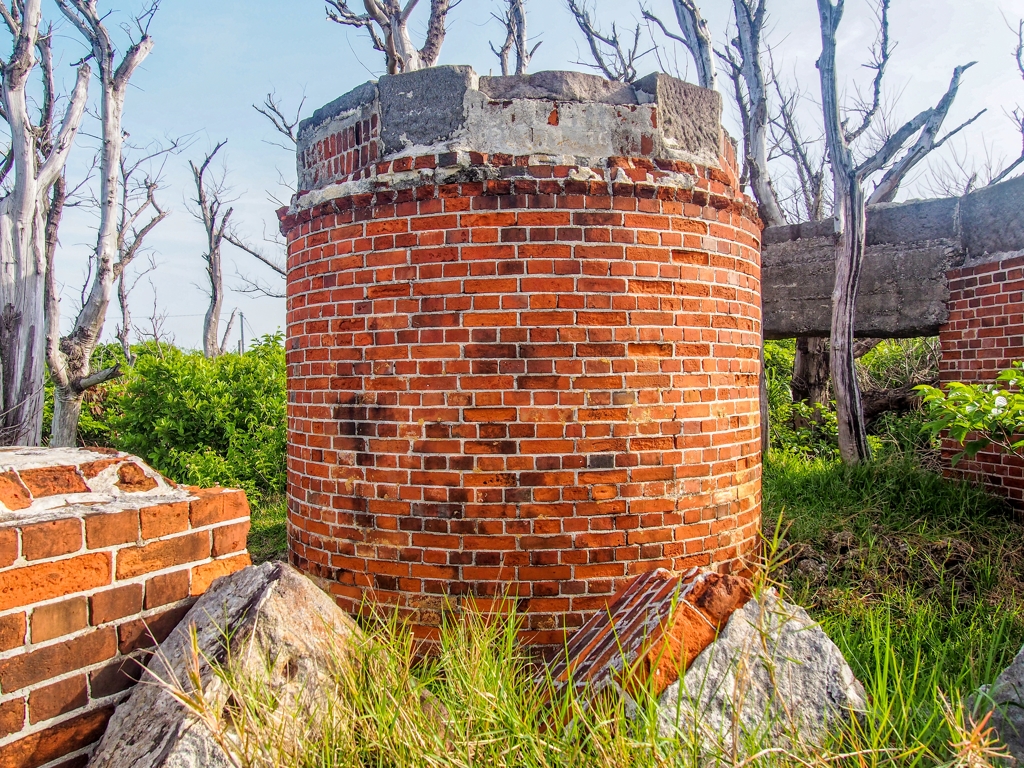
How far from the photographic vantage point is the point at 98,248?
9.17 meters

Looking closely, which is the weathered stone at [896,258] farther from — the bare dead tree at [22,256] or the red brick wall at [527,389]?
the bare dead tree at [22,256]

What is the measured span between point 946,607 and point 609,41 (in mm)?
12810

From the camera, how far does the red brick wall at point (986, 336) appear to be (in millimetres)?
5082

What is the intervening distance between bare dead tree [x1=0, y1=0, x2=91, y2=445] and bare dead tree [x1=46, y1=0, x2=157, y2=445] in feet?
0.86

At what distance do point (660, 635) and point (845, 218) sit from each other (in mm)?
5597

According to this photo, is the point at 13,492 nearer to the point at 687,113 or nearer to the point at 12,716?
the point at 12,716

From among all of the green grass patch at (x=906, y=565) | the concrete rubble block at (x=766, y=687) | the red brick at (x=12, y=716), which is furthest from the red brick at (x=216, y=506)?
the green grass patch at (x=906, y=565)

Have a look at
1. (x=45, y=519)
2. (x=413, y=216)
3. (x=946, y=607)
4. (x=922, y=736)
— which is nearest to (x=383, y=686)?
(x=45, y=519)

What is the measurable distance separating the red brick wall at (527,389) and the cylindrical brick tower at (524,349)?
0.03 ft

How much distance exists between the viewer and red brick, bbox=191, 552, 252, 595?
83.6 inches

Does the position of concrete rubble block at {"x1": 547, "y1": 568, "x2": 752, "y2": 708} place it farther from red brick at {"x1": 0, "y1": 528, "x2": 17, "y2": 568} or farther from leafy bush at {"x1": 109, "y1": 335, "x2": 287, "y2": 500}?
leafy bush at {"x1": 109, "y1": 335, "x2": 287, "y2": 500}

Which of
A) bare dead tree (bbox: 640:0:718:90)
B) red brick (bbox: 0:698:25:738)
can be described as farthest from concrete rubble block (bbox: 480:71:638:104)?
bare dead tree (bbox: 640:0:718:90)

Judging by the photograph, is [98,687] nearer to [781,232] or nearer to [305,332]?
[305,332]

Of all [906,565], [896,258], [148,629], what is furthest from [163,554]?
[896,258]
